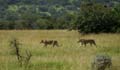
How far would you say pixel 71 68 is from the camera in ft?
48.0

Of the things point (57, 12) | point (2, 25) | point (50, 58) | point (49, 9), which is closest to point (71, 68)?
point (50, 58)

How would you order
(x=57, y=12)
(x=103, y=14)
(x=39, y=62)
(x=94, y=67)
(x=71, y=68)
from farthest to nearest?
(x=57, y=12), (x=103, y=14), (x=39, y=62), (x=71, y=68), (x=94, y=67)

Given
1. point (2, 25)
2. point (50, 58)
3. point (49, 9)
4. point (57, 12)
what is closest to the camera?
point (50, 58)

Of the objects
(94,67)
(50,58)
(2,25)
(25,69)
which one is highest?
(94,67)

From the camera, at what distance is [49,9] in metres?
129

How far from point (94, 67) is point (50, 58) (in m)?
4.49

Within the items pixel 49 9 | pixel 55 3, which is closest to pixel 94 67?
pixel 49 9

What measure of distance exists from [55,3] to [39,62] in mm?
127342

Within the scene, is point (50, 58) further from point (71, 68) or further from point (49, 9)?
point (49, 9)

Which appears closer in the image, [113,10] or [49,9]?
[113,10]

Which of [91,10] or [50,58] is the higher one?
[50,58]

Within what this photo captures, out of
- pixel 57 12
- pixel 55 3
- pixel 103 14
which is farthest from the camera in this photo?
pixel 55 3

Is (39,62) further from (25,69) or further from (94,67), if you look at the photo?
(94,67)

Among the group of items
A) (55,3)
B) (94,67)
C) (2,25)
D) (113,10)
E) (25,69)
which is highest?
(94,67)
